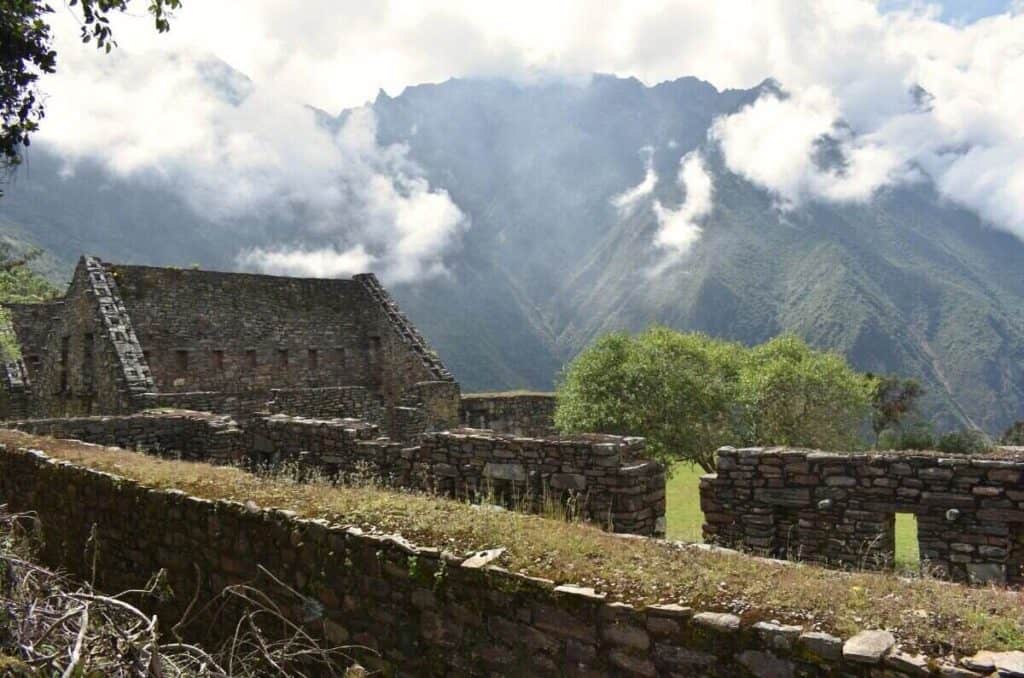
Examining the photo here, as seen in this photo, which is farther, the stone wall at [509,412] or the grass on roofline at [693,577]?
the stone wall at [509,412]

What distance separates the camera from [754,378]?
34000 mm

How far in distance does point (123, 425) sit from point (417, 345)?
1507 cm

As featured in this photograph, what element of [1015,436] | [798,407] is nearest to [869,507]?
[798,407]

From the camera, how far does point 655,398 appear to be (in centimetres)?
3152

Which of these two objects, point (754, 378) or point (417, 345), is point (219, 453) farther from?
point (754, 378)

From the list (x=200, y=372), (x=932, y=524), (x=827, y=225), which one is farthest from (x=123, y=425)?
(x=827, y=225)

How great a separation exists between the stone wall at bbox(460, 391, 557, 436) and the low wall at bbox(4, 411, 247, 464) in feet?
45.1

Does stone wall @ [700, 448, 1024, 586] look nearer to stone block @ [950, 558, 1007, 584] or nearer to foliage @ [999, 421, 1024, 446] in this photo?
stone block @ [950, 558, 1007, 584]

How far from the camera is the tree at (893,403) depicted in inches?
2635

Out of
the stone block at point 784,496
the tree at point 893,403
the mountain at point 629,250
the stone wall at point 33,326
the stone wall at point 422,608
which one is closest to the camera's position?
the stone wall at point 422,608

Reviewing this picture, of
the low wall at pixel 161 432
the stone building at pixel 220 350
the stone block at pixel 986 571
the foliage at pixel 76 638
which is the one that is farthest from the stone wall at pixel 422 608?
the stone building at pixel 220 350

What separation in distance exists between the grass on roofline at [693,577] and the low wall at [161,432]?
8.35 metres

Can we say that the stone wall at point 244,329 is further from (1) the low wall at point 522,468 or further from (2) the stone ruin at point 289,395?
(1) the low wall at point 522,468

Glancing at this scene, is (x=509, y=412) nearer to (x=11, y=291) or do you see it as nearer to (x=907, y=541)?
(x=907, y=541)
